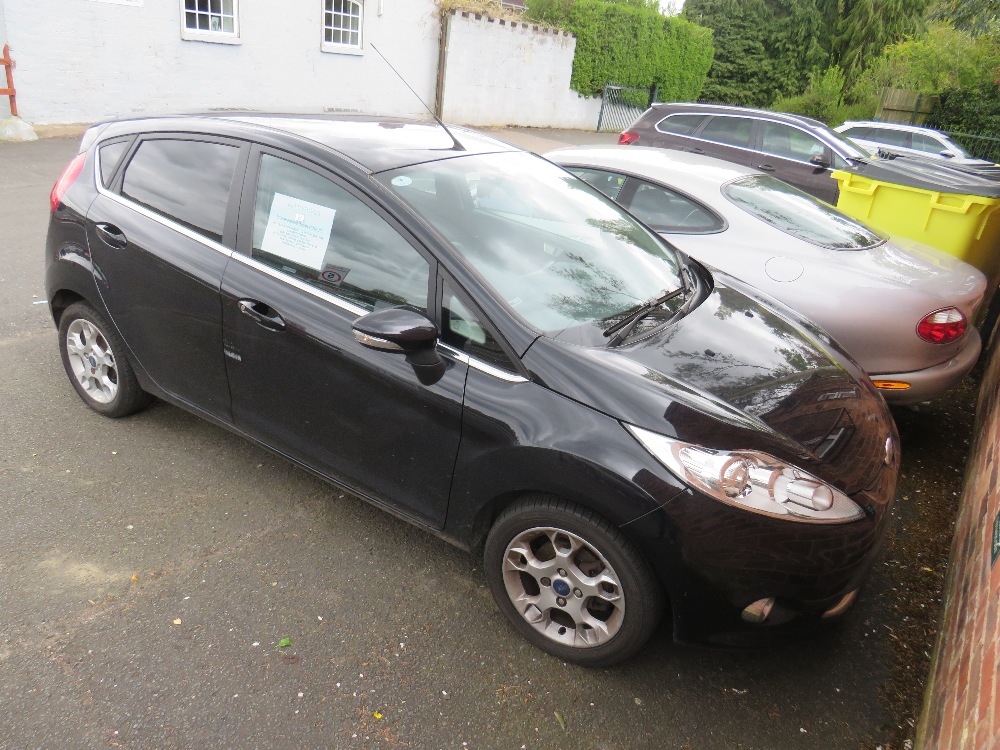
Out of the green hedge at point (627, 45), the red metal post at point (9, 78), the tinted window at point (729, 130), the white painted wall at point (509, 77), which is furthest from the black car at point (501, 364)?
the green hedge at point (627, 45)

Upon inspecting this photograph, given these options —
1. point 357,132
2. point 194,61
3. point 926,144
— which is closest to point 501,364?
point 357,132

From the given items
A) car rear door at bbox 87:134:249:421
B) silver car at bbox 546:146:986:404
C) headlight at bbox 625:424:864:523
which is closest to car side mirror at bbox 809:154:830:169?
silver car at bbox 546:146:986:404

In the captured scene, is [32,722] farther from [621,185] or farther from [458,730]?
[621,185]

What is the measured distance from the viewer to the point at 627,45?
24312 millimetres

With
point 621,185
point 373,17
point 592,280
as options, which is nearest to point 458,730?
point 592,280

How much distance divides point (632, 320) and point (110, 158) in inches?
107

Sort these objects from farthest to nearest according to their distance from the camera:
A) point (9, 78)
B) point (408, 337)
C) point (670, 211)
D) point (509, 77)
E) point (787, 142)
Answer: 1. point (509, 77)
2. point (9, 78)
3. point (787, 142)
4. point (670, 211)
5. point (408, 337)

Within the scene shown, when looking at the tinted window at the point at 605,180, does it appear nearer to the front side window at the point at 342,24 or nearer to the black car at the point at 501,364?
the black car at the point at 501,364

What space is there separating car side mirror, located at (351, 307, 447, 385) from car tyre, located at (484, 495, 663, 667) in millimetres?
575

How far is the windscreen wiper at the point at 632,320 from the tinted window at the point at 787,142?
652 cm

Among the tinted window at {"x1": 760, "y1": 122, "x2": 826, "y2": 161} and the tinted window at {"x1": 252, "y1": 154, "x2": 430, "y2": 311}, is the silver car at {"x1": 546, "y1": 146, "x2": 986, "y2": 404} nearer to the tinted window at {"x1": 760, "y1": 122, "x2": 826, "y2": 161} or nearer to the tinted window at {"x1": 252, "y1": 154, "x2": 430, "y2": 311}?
the tinted window at {"x1": 252, "y1": 154, "x2": 430, "y2": 311}

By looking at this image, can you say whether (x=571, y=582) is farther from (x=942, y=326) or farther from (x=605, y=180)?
(x=605, y=180)

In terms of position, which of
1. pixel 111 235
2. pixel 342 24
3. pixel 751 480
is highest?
pixel 342 24

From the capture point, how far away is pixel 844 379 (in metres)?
3.10
